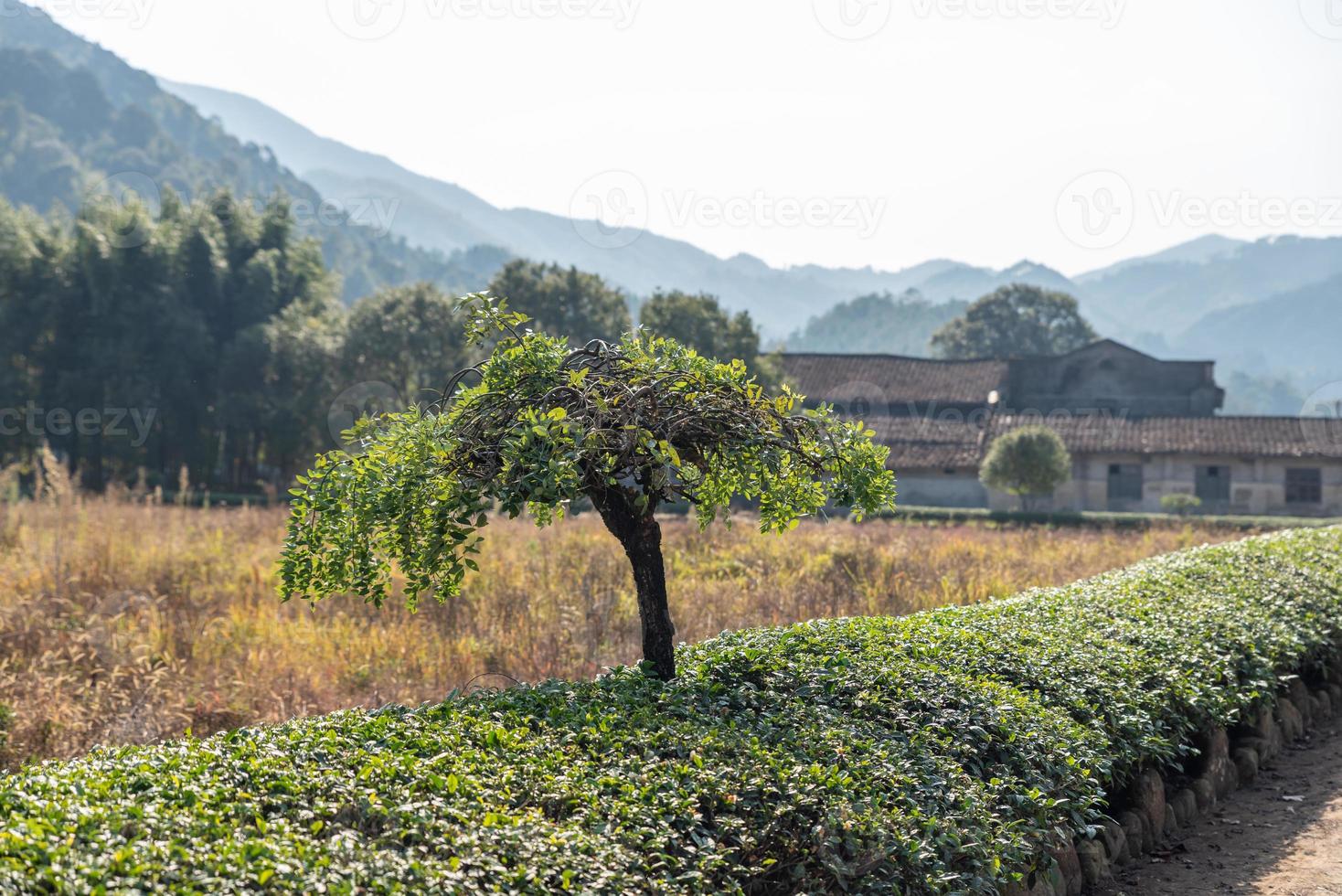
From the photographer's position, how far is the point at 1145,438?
41.6 meters

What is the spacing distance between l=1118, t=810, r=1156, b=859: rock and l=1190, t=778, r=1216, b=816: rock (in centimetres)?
91

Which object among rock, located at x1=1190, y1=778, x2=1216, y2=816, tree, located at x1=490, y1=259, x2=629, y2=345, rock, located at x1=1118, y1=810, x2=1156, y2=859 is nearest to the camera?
rock, located at x1=1118, y1=810, x2=1156, y2=859

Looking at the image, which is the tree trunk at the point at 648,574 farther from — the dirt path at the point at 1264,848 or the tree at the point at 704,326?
the tree at the point at 704,326

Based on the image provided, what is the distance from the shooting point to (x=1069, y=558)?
1634 cm

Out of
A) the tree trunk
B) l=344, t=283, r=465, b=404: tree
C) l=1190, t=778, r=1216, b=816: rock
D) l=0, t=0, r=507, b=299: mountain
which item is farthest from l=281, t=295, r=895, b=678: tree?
l=0, t=0, r=507, b=299: mountain

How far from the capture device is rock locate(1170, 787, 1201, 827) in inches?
287

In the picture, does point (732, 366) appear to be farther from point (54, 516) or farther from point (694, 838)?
point (54, 516)

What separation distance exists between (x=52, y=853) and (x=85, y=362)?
40.4m

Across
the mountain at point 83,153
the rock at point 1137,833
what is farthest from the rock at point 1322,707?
the mountain at point 83,153

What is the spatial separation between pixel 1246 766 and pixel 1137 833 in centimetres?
212

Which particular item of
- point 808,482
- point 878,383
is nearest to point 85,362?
point 878,383

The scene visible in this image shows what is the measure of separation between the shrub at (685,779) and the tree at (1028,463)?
2807 cm

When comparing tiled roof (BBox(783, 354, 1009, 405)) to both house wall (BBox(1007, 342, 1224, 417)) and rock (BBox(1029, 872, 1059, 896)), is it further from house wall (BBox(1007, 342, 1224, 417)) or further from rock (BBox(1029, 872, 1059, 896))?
rock (BBox(1029, 872, 1059, 896))

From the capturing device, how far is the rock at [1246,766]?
27.1 ft
